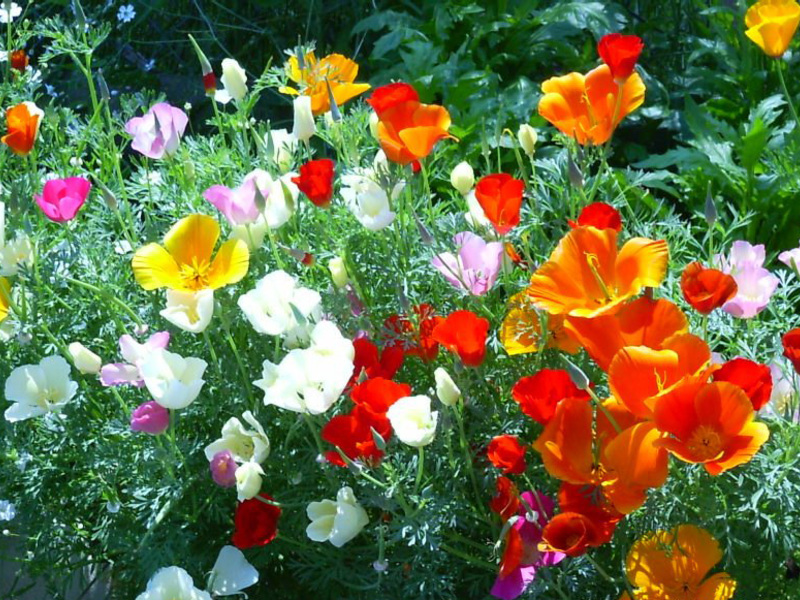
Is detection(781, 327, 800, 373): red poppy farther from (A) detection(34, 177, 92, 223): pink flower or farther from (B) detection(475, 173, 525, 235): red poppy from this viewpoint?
(A) detection(34, 177, 92, 223): pink flower

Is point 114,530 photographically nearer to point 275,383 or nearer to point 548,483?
point 275,383

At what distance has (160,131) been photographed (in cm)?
178

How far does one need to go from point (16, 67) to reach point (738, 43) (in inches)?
64.1

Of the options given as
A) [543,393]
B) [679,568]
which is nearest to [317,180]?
[543,393]

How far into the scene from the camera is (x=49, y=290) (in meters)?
1.75

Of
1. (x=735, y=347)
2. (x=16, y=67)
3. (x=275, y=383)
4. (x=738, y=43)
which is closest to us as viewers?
(x=275, y=383)

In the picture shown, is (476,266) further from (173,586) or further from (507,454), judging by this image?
(173,586)

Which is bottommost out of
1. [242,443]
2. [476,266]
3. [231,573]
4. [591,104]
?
[231,573]

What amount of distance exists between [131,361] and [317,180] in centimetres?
35

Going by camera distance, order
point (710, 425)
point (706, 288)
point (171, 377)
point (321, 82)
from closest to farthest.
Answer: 1. point (710, 425)
2. point (706, 288)
3. point (171, 377)
4. point (321, 82)

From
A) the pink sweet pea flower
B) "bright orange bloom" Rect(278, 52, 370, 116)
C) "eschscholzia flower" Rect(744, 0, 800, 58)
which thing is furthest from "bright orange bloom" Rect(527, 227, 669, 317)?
"eschscholzia flower" Rect(744, 0, 800, 58)

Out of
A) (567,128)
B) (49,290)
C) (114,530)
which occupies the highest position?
(567,128)

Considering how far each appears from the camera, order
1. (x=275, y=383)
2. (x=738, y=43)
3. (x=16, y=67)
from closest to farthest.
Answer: (x=275, y=383)
(x=16, y=67)
(x=738, y=43)

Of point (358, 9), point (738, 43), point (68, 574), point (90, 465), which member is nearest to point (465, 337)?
point (90, 465)
